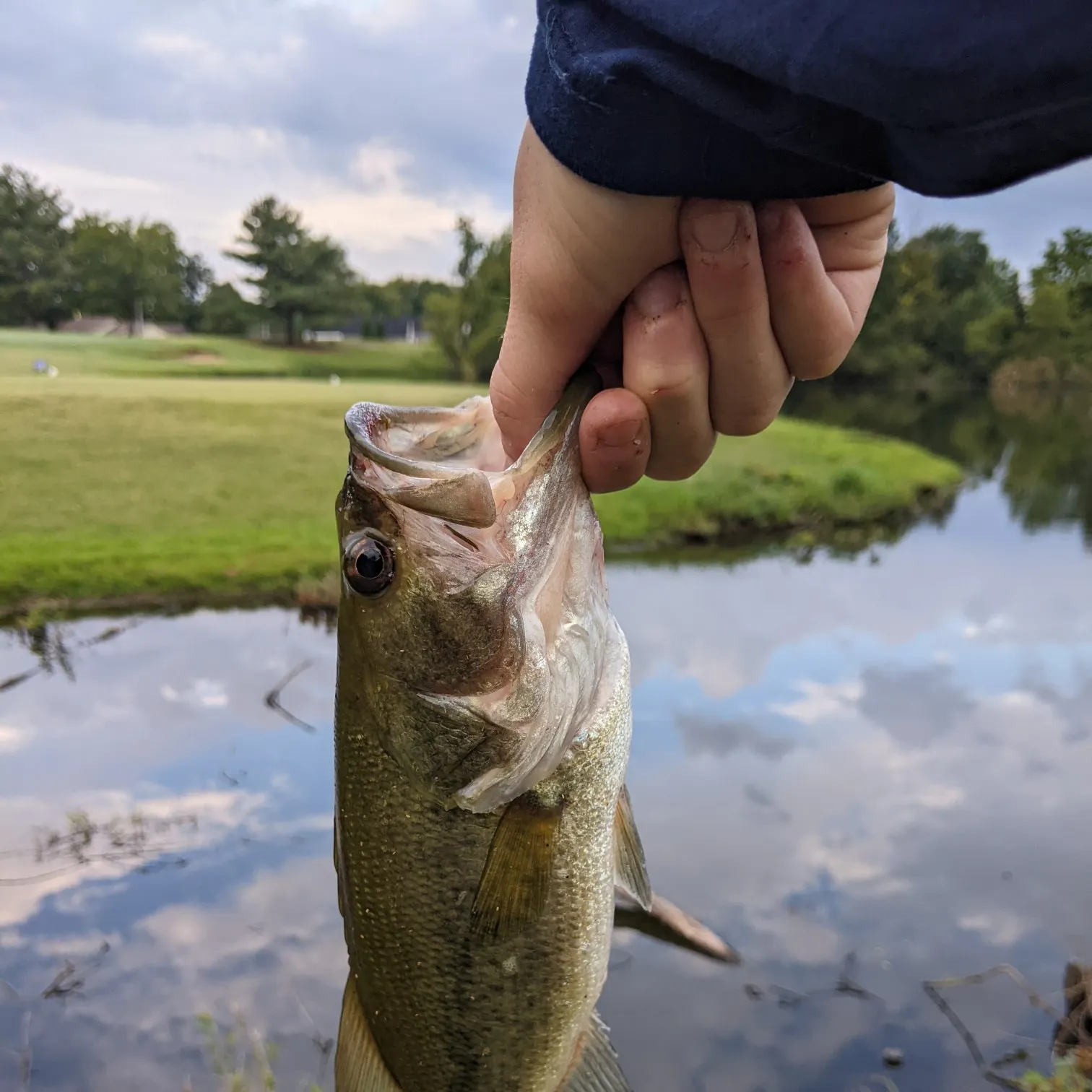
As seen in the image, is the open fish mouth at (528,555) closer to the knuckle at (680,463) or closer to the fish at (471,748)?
the fish at (471,748)

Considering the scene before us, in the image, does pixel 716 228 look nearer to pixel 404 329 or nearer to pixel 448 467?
pixel 448 467

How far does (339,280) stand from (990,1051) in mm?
58461

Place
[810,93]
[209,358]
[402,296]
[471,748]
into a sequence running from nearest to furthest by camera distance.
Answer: [810,93]
[471,748]
[209,358]
[402,296]

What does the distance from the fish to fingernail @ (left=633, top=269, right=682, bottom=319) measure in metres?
0.21

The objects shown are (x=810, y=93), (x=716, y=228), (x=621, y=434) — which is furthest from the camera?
(x=621, y=434)

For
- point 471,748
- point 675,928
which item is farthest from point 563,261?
point 675,928

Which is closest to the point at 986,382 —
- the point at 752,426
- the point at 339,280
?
the point at 339,280

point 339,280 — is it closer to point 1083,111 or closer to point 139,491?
point 139,491

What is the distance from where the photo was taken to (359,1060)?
1.92 metres

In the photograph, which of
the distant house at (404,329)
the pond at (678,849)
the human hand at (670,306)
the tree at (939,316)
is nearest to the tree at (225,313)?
the distant house at (404,329)

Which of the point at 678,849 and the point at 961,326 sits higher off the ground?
the point at 961,326

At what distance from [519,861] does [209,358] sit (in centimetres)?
4044

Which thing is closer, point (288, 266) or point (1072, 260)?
point (1072, 260)

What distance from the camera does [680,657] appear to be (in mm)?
10984
